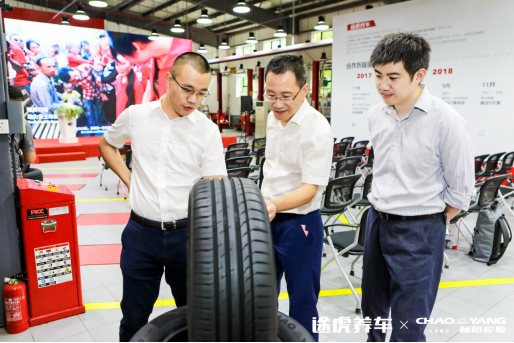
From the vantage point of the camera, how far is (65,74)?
1253 centimetres

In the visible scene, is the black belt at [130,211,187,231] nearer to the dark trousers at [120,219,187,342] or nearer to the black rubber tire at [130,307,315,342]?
the dark trousers at [120,219,187,342]

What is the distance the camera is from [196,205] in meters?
0.93

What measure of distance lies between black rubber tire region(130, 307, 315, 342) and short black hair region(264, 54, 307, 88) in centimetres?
105

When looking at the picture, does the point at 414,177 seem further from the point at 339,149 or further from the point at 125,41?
the point at 125,41

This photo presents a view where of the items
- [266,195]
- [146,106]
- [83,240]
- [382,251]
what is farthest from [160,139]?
[83,240]

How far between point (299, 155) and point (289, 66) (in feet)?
1.32

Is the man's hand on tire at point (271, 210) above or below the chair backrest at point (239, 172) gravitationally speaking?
above

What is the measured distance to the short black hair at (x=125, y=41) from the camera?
13328 millimetres

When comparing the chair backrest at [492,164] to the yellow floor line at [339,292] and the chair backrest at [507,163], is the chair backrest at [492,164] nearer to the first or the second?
the chair backrest at [507,163]

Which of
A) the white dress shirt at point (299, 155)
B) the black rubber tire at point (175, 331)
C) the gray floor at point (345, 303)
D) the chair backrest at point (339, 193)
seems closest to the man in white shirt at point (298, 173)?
the white dress shirt at point (299, 155)

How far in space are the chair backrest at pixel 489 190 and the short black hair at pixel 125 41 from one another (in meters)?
13.0

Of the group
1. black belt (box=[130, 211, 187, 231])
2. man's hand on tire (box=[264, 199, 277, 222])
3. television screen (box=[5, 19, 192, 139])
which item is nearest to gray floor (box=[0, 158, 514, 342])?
black belt (box=[130, 211, 187, 231])

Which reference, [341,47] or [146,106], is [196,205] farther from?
[341,47]

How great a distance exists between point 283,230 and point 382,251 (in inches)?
17.8
